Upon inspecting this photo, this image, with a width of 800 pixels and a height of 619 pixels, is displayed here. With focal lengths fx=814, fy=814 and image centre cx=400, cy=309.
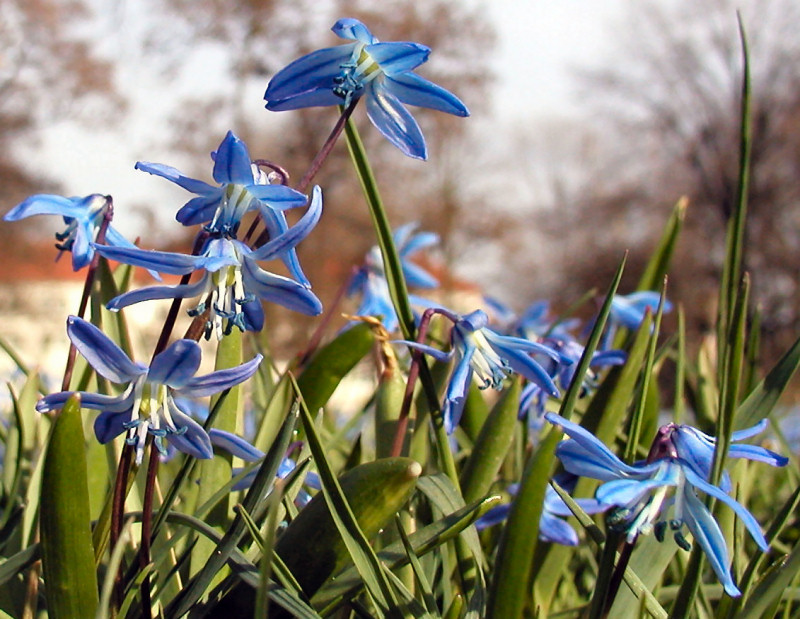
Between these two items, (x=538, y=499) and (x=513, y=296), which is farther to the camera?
(x=513, y=296)

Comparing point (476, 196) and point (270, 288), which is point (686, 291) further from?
point (270, 288)

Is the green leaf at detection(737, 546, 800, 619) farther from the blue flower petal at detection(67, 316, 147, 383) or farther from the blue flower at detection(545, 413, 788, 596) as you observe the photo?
the blue flower petal at detection(67, 316, 147, 383)

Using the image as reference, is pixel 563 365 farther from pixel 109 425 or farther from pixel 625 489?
pixel 109 425

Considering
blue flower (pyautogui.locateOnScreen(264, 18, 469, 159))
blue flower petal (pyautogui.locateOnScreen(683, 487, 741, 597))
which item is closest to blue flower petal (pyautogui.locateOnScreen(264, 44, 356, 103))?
blue flower (pyautogui.locateOnScreen(264, 18, 469, 159))

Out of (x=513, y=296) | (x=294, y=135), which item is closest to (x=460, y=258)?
(x=513, y=296)

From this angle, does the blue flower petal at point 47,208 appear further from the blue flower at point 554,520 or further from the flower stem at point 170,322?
the blue flower at point 554,520

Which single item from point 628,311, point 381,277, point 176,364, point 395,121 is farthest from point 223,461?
point 628,311
